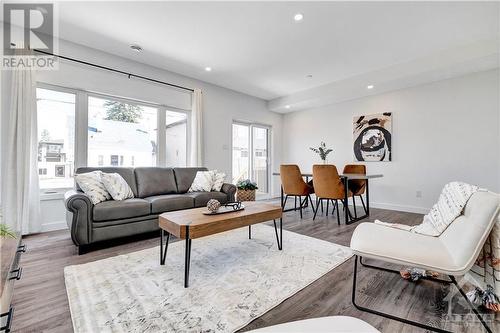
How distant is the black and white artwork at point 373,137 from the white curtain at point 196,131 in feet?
11.5

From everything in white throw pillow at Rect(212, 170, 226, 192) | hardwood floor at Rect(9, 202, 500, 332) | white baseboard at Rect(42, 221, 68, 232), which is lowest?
hardwood floor at Rect(9, 202, 500, 332)

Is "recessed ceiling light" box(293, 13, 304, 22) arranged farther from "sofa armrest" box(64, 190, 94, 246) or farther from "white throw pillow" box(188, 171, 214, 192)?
"sofa armrest" box(64, 190, 94, 246)

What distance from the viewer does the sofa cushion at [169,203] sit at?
9.52 ft

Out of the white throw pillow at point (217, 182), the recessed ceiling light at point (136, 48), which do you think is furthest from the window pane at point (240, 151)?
the recessed ceiling light at point (136, 48)

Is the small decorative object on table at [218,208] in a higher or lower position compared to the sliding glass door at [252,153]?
lower

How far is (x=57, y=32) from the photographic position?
9.98 feet

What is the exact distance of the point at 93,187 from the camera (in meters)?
2.64

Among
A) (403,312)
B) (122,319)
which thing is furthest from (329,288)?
(122,319)

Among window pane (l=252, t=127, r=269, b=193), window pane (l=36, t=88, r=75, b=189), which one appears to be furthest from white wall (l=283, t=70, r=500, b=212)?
window pane (l=36, t=88, r=75, b=189)

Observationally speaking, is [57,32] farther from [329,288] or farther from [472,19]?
[472,19]

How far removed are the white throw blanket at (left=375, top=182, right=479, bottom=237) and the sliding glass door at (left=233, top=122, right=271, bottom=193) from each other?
4.19 metres

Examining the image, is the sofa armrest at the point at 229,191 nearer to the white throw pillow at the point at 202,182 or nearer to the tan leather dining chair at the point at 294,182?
the white throw pillow at the point at 202,182

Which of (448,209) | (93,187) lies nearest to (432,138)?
(448,209)

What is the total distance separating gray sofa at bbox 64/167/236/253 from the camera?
2342 mm
